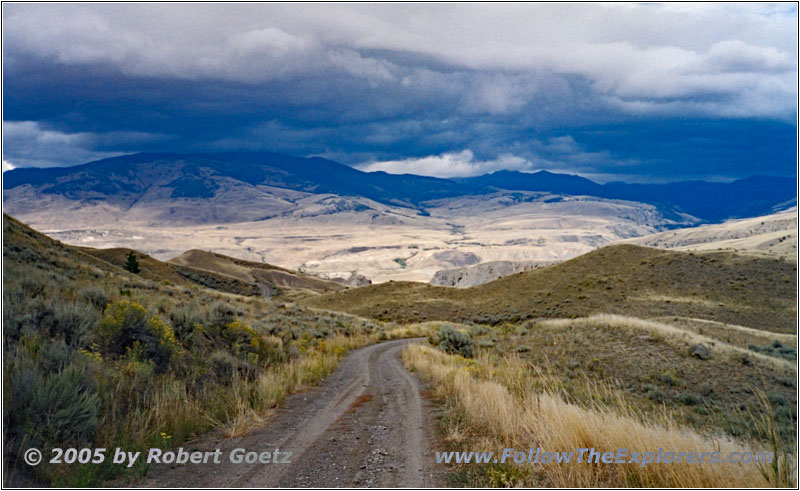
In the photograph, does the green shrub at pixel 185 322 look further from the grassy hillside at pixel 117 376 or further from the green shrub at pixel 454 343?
the green shrub at pixel 454 343

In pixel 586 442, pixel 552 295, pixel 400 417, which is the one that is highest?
pixel 586 442

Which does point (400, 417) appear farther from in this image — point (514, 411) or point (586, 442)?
point (586, 442)

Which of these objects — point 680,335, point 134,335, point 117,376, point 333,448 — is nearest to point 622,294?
point 680,335

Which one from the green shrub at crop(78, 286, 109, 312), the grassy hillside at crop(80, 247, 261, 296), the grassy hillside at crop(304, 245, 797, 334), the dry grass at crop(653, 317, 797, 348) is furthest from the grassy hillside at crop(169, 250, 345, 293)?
the green shrub at crop(78, 286, 109, 312)

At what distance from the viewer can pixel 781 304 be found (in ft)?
161

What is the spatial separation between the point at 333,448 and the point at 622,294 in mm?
56876

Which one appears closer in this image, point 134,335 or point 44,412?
point 44,412

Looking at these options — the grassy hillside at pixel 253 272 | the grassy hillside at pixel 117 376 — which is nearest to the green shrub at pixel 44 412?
the grassy hillside at pixel 117 376

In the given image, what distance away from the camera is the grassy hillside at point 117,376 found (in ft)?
19.0

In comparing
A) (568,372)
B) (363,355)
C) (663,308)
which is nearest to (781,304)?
(663,308)

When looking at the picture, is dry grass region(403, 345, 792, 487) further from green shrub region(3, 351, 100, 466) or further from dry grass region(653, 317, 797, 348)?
dry grass region(653, 317, 797, 348)

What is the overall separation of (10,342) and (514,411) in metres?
7.97

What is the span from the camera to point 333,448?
22.6 feet

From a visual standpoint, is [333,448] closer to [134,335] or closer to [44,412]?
[44,412]
